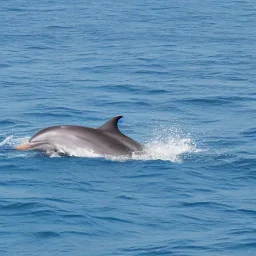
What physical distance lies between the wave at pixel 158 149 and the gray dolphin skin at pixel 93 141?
12 centimetres

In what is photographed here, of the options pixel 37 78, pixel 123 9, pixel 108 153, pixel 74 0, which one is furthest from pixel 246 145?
pixel 74 0

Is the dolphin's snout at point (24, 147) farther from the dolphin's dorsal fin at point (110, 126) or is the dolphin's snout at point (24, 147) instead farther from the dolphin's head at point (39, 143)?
the dolphin's dorsal fin at point (110, 126)

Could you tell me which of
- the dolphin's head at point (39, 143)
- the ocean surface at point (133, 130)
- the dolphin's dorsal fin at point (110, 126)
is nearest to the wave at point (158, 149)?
the ocean surface at point (133, 130)

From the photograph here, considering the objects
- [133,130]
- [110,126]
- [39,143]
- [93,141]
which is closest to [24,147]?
[39,143]

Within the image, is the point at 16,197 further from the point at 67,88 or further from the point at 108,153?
the point at 67,88

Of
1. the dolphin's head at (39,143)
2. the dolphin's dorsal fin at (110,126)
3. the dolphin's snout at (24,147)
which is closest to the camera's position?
the dolphin's dorsal fin at (110,126)

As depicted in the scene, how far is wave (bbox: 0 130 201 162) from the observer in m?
26.9

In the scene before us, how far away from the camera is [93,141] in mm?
27078

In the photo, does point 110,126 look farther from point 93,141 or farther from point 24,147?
point 24,147

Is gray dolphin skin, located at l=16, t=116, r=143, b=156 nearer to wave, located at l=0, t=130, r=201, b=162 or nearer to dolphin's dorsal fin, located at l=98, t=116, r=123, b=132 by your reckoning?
dolphin's dorsal fin, located at l=98, t=116, r=123, b=132

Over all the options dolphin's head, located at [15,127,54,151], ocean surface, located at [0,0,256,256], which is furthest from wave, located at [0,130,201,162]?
dolphin's head, located at [15,127,54,151]

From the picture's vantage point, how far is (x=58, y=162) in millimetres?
Answer: 26453

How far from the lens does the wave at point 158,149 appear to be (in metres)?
26.9

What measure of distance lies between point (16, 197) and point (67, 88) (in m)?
14.8
